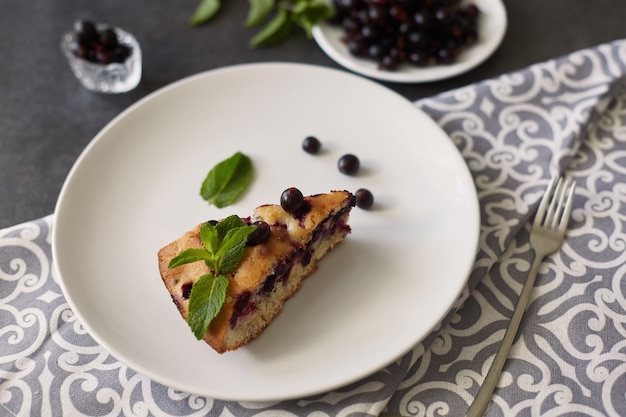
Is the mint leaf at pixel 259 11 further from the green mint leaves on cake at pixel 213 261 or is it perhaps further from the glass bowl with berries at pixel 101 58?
the green mint leaves on cake at pixel 213 261

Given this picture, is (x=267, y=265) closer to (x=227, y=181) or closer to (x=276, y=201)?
(x=276, y=201)

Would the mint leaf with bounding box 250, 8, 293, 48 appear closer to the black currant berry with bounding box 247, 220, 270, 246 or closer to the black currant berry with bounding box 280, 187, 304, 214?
the black currant berry with bounding box 280, 187, 304, 214

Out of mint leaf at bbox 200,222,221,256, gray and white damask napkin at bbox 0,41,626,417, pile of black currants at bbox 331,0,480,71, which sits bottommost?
gray and white damask napkin at bbox 0,41,626,417

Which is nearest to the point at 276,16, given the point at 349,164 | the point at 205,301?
the point at 349,164

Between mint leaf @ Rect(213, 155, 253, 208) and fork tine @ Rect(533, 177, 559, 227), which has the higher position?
fork tine @ Rect(533, 177, 559, 227)

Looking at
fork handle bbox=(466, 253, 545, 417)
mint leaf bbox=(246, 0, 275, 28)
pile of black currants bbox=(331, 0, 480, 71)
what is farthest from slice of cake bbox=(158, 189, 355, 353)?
mint leaf bbox=(246, 0, 275, 28)
